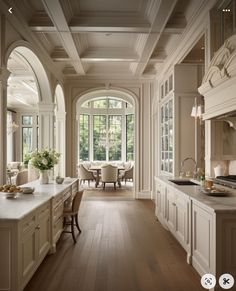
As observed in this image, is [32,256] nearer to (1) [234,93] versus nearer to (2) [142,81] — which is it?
(1) [234,93]

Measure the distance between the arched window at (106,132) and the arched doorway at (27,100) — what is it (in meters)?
2.76

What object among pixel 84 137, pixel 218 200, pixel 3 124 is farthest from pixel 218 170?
Result: pixel 84 137

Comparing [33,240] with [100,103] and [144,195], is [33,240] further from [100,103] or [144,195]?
[100,103]

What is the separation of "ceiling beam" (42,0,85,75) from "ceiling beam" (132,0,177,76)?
144cm

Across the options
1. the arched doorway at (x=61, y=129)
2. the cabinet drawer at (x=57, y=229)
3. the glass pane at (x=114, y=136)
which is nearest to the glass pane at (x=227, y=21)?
the cabinet drawer at (x=57, y=229)

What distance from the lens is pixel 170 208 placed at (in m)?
4.58

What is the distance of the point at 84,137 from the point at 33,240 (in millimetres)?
11070

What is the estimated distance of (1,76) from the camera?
12.5ft

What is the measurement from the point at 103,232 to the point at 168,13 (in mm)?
3784

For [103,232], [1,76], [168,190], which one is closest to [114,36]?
[1,76]

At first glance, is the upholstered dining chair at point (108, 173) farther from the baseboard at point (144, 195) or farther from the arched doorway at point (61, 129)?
the arched doorway at point (61, 129)

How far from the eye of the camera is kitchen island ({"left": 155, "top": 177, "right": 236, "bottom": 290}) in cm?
255

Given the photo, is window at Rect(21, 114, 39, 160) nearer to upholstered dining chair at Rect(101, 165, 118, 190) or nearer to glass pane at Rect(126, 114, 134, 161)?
glass pane at Rect(126, 114, 134, 161)

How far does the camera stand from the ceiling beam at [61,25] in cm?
391
